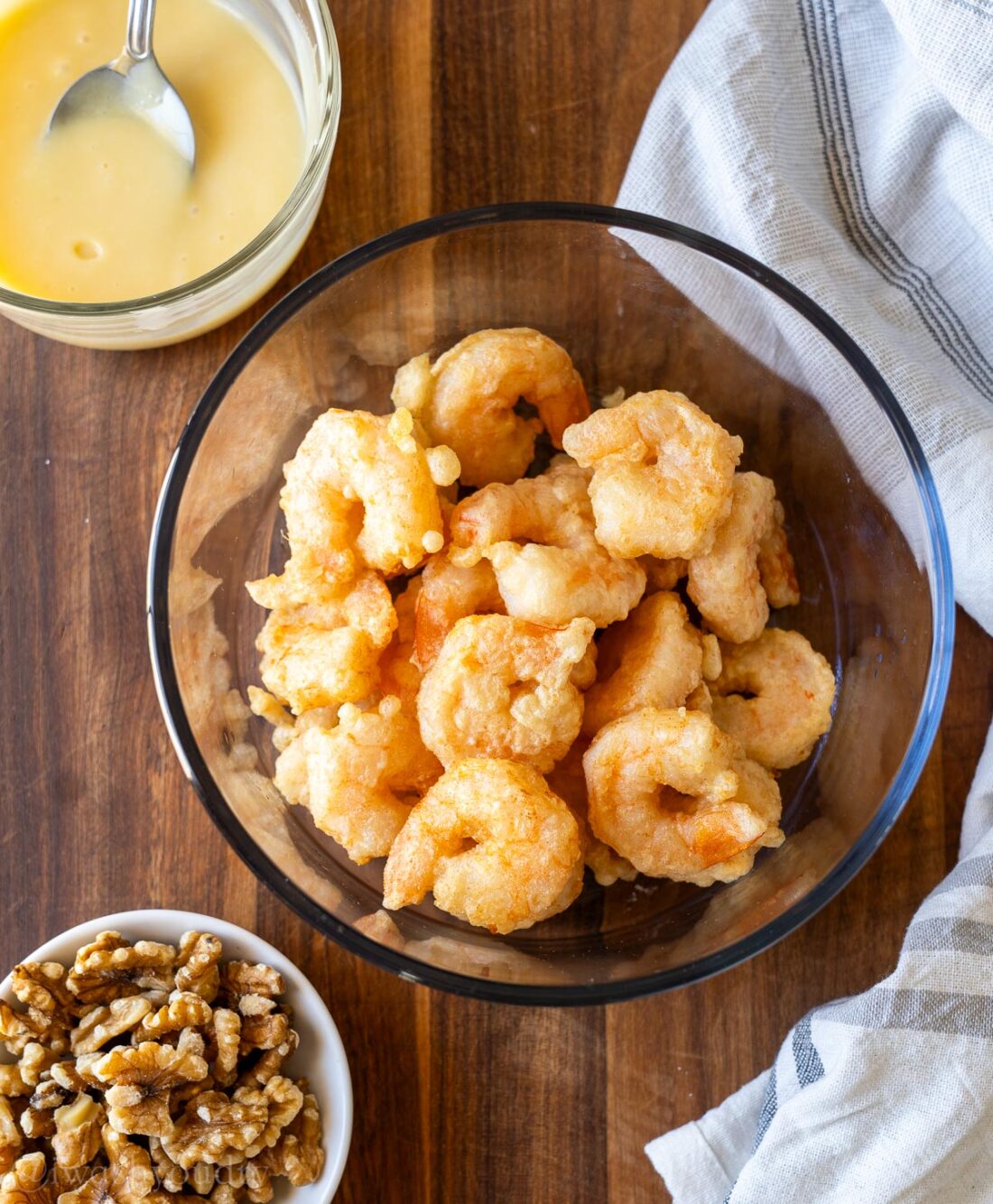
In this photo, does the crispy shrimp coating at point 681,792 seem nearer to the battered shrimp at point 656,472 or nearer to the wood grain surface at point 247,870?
the battered shrimp at point 656,472

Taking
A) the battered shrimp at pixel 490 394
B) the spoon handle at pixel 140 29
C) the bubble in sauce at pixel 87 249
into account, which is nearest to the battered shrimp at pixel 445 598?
the battered shrimp at pixel 490 394

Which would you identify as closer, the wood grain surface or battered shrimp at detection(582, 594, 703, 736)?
battered shrimp at detection(582, 594, 703, 736)

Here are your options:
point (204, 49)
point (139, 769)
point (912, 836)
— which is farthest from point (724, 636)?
point (204, 49)

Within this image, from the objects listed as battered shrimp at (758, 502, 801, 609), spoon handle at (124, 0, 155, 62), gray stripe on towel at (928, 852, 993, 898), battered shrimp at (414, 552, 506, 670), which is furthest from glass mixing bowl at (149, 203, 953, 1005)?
spoon handle at (124, 0, 155, 62)

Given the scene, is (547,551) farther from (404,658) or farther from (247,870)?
(247,870)

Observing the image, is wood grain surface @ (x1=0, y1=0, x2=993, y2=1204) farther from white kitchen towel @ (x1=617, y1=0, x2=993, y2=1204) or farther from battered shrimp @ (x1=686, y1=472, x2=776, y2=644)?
battered shrimp @ (x1=686, y1=472, x2=776, y2=644)

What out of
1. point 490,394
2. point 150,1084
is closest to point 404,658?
point 490,394
